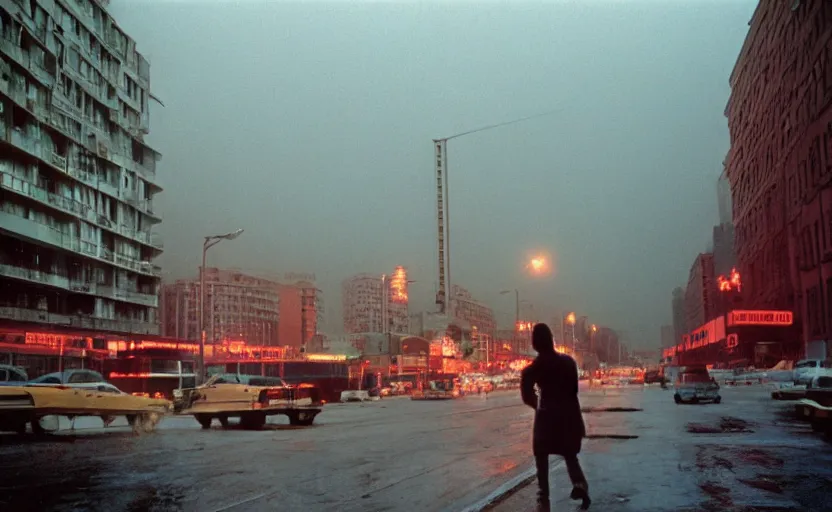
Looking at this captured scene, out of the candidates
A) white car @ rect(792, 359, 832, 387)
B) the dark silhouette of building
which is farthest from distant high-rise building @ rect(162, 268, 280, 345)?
white car @ rect(792, 359, 832, 387)

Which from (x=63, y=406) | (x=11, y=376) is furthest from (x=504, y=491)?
(x=11, y=376)

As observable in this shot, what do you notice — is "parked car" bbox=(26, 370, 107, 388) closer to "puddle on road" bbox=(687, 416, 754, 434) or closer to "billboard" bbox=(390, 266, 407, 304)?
"puddle on road" bbox=(687, 416, 754, 434)

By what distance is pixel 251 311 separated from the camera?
161250 mm

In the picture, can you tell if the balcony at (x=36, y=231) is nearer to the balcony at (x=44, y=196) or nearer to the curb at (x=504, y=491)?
the balcony at (x=44, y=196)

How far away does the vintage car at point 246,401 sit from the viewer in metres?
23.5

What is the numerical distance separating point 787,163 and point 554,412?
8294 cm

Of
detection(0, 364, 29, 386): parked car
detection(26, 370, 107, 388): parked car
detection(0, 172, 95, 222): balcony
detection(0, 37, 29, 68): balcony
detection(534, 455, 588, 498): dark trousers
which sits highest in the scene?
detection(0, 37, 29, 68): balcony

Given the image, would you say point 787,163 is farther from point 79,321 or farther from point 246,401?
point 246,401

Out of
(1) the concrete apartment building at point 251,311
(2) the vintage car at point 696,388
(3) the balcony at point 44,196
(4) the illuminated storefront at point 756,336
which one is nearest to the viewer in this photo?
(2) the vintage car at point 696,388

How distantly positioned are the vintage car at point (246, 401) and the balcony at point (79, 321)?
32.1 m

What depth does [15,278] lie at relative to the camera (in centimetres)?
5097

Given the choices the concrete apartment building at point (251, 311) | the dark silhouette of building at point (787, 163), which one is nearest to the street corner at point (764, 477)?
the dark silhouette of building at point (787, 163)

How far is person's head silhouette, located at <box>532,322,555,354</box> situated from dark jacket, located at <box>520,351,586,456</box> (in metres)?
0.06

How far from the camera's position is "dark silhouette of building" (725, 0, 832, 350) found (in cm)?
6619
